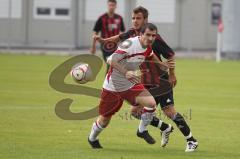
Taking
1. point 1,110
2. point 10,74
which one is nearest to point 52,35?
point 10,74

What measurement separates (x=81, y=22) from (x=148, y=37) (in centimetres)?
3579

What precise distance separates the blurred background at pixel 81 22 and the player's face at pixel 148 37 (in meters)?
33.0

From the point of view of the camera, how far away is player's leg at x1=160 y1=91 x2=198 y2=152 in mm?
12953

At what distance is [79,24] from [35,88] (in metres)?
24.3

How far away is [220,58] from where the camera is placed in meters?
41.1

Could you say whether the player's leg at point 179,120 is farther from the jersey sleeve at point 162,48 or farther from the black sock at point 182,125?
the jersey sleeve at point 162,48

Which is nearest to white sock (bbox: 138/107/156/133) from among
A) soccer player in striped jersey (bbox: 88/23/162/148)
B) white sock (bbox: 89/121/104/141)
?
soccer player in striped jersey (bbox: 88/23/162/148)

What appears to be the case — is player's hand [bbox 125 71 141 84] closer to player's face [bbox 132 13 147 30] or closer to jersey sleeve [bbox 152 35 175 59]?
jersey sleeve [bbox 152 35 175 59]

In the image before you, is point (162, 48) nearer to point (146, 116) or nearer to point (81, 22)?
point (146, 116)

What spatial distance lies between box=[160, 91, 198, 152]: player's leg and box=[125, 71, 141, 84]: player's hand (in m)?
0.70

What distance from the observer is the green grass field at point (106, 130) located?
41.3ft

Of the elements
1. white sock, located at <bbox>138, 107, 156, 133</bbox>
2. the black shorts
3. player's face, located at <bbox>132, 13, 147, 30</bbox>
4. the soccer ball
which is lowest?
white sock, located at <bbox>138, 107, 156, 133</bbox>

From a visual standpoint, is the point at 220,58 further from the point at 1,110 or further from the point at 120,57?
the point at 120,57

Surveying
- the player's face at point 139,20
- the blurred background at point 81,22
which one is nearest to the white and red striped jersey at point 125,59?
the player's face at point 139,20
